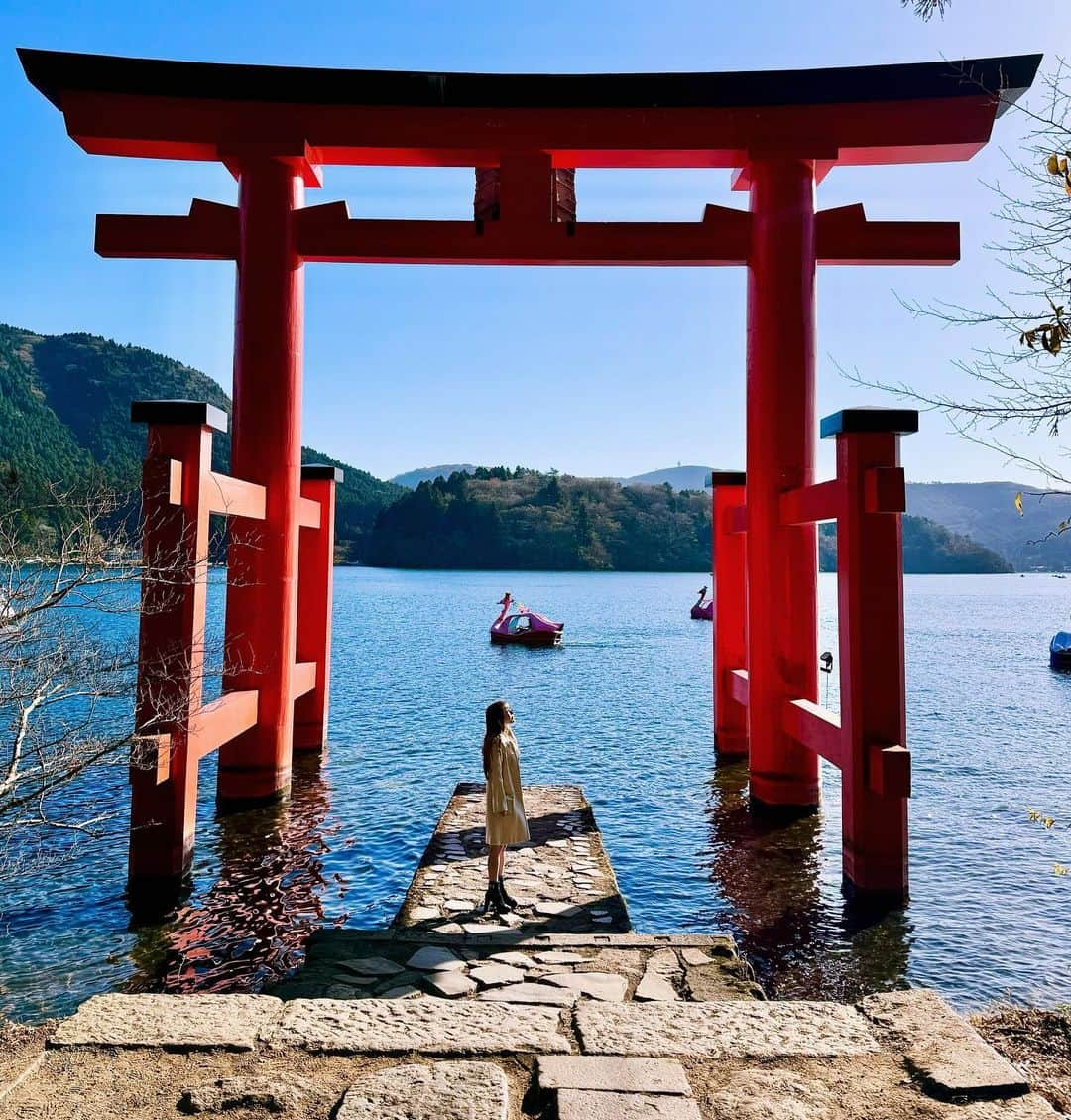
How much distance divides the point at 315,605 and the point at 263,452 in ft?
10.6

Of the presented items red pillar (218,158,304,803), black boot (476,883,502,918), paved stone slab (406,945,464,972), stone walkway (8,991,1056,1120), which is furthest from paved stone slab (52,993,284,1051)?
red pillar (218,158,304,803)

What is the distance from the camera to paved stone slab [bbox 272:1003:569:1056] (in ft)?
12.4

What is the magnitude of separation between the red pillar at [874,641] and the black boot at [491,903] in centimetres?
315

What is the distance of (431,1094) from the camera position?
3342 millimetres

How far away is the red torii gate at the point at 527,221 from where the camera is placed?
30.8 ft

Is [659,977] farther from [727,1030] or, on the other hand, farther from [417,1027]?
[417,1027]

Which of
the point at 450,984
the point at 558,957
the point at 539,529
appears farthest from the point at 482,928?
the point at 539,529

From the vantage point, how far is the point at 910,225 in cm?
973

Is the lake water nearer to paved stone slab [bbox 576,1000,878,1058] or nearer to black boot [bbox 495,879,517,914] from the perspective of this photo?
black boot [bbox 495,879,517,914]

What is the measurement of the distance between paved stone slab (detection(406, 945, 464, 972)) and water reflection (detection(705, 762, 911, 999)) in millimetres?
2303

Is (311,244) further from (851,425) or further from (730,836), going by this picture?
(730,836)

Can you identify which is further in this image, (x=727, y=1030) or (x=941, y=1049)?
(x=727, y=1030)

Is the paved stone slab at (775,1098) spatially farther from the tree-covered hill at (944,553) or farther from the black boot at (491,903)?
the tree-covered hill at (944,553)

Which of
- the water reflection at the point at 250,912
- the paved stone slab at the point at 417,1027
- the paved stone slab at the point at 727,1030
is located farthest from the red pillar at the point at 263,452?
the paved stone slab at the point at 727,1030
